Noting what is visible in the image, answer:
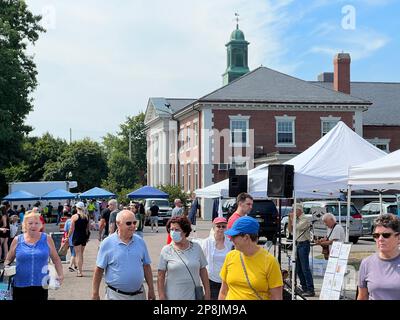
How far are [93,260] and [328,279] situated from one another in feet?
41.6

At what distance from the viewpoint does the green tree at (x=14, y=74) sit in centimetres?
3738

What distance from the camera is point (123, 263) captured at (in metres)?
6.93

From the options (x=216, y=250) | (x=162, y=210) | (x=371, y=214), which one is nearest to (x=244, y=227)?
(x=216, y=250)

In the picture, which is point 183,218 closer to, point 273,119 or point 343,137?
point 343,137

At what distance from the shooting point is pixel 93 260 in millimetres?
22266

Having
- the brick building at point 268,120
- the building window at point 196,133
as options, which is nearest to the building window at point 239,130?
the brick building at point 268,120

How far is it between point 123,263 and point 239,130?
51099 mm

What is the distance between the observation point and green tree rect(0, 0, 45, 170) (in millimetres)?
37375

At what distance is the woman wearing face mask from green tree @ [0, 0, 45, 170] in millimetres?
30955

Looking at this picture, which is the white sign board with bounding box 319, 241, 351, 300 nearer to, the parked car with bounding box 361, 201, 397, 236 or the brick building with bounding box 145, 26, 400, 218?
the parked car with bounding box 361, 201, 397, 236

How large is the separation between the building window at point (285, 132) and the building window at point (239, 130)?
9.00ft

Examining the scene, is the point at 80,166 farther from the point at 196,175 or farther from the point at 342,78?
the point at 342,78

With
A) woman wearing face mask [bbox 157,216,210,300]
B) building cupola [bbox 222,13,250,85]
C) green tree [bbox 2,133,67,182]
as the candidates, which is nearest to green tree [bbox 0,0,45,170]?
woman wearing face mask [bbox 157,216,210,300]
